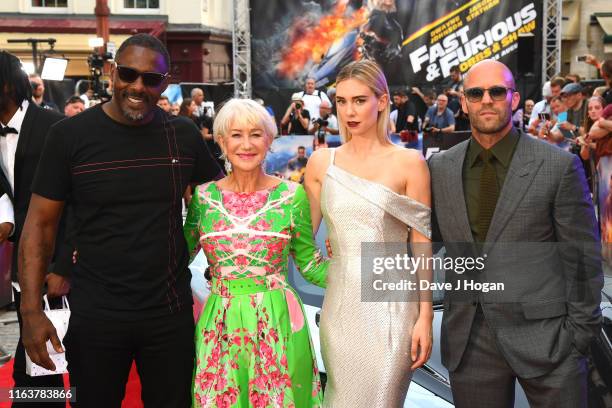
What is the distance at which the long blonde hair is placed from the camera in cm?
343

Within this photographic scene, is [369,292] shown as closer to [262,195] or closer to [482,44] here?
[262,195]

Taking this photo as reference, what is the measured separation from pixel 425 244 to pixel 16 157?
1.97 metres

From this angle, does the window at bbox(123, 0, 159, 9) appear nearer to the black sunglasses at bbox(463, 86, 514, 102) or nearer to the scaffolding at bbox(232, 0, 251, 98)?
the scaffolding at bbox(232, 0, 251, 98)

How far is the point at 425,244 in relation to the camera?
11.1 feet

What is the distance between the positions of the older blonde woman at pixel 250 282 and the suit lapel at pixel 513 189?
785mm

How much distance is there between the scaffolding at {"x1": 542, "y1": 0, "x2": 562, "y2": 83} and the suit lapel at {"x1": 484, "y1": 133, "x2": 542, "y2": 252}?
18.4 metres

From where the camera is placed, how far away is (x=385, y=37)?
21.7 metres

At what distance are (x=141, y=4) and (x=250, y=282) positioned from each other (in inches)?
1123

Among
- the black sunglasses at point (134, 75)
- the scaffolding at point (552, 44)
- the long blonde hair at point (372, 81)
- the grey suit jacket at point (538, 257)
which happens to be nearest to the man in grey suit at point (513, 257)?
the grey suit jacket at point (538, 257)

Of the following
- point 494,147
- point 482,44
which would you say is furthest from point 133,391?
point 482,44

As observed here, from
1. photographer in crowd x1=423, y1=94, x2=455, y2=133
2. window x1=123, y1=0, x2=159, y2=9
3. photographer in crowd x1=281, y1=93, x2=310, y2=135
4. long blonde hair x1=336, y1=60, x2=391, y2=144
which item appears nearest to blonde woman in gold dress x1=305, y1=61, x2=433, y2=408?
long blonde hair x1=336, y1=60, x2=391, y2=144

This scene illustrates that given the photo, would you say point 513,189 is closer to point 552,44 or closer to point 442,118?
point 442,118

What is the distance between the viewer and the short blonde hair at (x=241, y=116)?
347 cm

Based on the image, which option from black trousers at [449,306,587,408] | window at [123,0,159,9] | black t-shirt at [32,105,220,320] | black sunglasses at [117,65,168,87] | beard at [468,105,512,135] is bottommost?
black trousers at [449,306,587,408]
